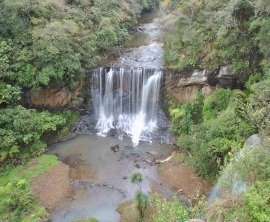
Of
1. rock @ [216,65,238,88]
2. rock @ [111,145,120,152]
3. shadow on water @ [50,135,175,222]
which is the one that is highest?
rock @ [216,65,238,88]

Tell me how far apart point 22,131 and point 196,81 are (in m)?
11.6

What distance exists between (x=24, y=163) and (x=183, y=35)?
13.4 meters

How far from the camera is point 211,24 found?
23.0m

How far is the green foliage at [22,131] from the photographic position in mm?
20875

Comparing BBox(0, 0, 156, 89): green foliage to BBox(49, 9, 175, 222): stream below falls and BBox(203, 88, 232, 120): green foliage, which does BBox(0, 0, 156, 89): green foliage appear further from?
BBox(203, 88, 232, 120): green foliage

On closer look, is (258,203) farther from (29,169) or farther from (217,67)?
(29,169)

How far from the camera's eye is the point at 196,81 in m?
23.9

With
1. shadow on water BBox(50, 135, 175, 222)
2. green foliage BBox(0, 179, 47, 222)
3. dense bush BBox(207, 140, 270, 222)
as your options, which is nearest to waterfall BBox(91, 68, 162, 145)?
shadow on water BBox(50, 135, 175, 222)

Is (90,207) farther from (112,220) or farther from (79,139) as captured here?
(79,139)

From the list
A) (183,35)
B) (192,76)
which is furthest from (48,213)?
(183,35)

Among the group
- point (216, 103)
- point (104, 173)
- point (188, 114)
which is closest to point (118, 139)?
point (104, 173)

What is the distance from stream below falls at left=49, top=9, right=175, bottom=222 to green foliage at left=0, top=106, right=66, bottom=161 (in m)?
1.34

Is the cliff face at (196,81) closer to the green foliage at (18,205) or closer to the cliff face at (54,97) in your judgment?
the cliff face at (54,97)

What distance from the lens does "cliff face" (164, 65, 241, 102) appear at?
22500 millimetres
